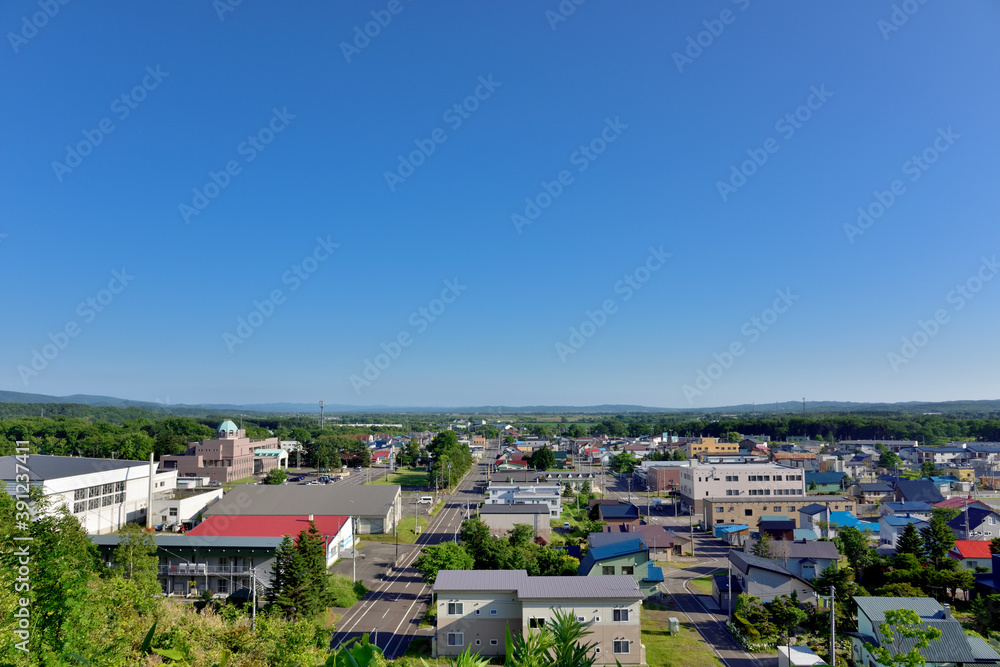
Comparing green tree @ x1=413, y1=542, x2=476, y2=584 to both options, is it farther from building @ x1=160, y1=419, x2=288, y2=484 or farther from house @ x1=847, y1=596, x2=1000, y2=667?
building @ x1=160, y1=419, x2=288, y2=484

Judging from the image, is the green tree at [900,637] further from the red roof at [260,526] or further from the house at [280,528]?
the red roof at [260,526]

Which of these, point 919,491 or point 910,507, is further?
point 919,491

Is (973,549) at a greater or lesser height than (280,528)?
lesser

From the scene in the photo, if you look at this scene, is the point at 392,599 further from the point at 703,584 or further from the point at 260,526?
the point at 703,584

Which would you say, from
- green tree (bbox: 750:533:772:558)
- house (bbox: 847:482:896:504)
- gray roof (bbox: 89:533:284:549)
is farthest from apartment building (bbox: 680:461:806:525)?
gray roof (bbox: 89:533:284:549)

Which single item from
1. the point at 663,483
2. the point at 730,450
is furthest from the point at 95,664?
the point at 730,450

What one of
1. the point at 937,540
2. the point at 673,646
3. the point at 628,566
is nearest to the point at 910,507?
the point at 937,540

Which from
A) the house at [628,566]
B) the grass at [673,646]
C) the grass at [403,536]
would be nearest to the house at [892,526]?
the house at [628,566]
